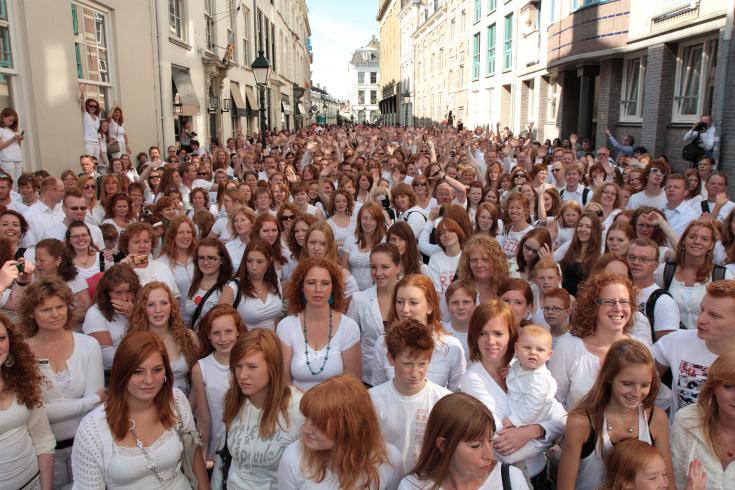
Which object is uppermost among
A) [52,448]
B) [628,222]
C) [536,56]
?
[536,56]

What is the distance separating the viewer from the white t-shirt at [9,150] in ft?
27.3

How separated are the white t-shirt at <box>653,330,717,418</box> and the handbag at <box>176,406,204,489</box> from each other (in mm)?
2740

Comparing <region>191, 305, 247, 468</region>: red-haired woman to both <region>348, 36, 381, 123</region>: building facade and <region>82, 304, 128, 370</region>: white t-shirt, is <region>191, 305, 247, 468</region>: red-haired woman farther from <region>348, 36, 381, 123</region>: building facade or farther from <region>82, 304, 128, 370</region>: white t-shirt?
<region>348, 36, 381, 123</region>: building facade

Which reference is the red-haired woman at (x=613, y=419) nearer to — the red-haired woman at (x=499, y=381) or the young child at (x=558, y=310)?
the red-haired woman at (x=499, y=381)

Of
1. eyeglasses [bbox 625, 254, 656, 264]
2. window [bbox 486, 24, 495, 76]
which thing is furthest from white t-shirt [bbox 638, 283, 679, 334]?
window [bbox 486, 24, 495, 76]

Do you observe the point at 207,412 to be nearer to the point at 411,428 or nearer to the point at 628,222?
the point at 411,428

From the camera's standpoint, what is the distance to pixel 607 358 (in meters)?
2.89

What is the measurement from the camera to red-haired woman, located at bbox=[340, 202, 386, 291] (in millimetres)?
5809

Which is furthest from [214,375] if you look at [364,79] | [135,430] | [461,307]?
[364,79]

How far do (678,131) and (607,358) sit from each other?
12437 millimetres

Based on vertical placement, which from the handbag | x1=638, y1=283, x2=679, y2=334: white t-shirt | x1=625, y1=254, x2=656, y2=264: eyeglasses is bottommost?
the handbag

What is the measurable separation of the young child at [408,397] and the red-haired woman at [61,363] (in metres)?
1.74

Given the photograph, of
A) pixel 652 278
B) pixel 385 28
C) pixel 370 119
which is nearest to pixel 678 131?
pixel 652 278

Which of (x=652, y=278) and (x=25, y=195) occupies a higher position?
(x=25, y=195)
